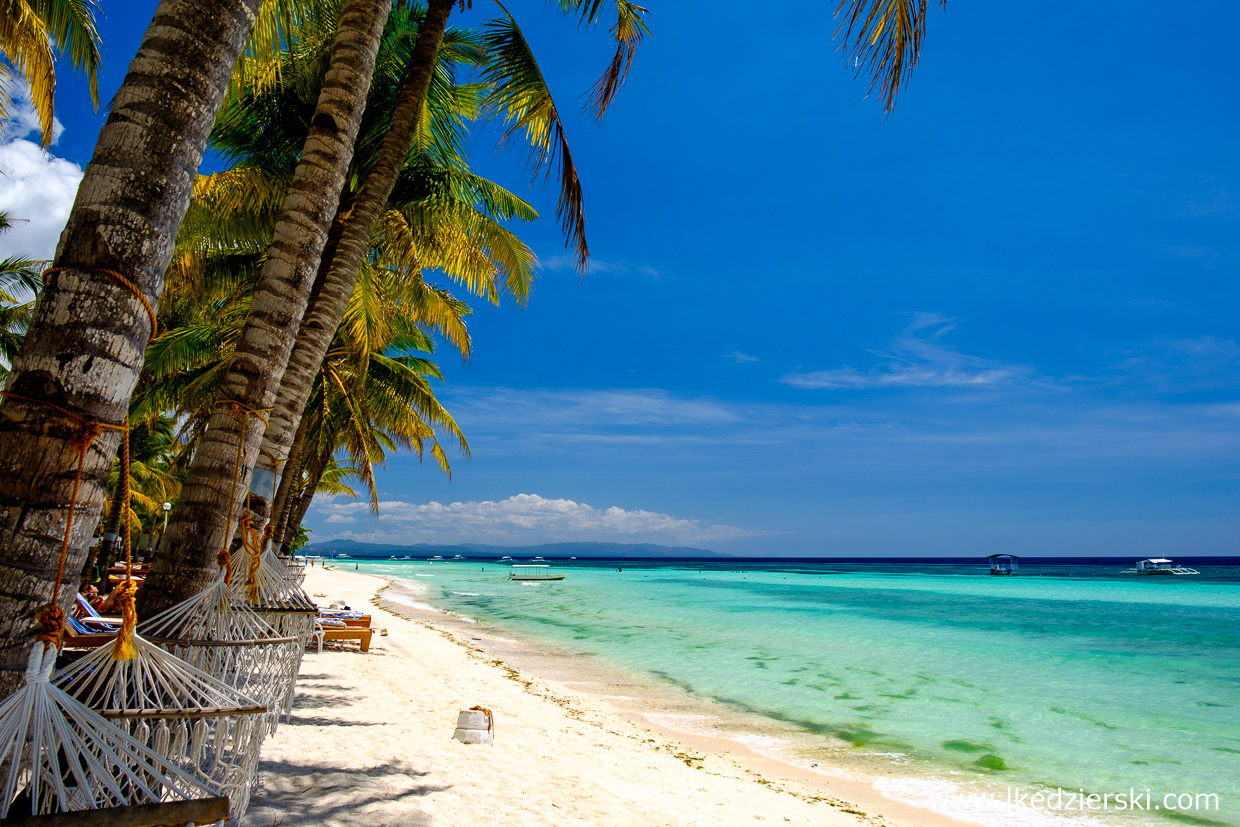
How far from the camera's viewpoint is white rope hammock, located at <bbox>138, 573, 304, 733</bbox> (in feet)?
8.64

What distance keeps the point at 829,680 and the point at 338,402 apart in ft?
31.9

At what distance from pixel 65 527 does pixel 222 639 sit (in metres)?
1.31

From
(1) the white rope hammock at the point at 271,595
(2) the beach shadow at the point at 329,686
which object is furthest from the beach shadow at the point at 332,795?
(2) the beach shadow at the point at 329,686

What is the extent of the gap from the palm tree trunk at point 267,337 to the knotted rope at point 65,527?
1516 millimetres

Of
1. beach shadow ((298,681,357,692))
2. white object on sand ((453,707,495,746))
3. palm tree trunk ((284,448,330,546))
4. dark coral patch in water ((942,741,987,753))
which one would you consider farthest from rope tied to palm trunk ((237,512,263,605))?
palm tree trunk ((284,448,330,546))

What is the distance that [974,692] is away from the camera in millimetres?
11672

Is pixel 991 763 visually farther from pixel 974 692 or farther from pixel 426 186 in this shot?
pixel 426 186

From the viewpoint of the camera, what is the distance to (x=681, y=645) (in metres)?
16.0

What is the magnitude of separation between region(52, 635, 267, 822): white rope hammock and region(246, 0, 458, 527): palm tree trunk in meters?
2.11

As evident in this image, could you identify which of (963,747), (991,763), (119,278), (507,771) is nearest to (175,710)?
(119,278)

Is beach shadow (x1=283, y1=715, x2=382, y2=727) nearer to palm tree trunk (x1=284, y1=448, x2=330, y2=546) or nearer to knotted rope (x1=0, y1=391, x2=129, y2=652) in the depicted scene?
knotted rope (x1=0, y1=391, x2=129, y2=652)

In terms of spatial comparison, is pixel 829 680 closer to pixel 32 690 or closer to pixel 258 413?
pixel 258 413

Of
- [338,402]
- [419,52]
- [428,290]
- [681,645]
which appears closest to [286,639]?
[419,52]

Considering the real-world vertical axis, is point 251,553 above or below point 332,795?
above
